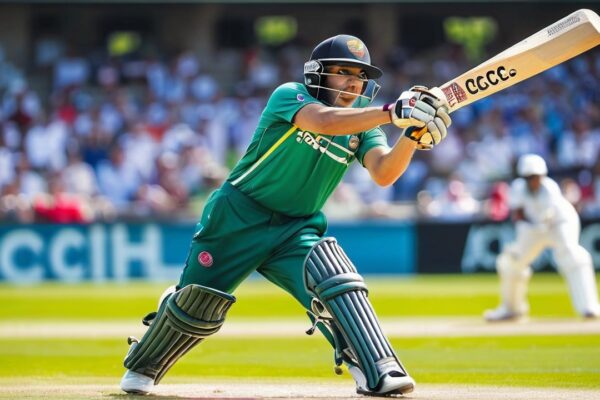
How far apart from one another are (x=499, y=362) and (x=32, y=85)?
1570 cm

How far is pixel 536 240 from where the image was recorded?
1174 cm

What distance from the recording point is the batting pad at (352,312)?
18.7ft

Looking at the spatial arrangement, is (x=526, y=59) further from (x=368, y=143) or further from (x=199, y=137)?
(x=199, y=137)

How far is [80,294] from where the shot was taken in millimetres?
15648

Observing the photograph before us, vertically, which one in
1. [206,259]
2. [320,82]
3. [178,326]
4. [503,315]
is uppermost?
[320,82]

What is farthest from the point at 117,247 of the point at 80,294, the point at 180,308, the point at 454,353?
the point at 180,308

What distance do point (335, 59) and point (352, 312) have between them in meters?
1.35

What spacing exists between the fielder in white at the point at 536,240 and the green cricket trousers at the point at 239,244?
5.80 m

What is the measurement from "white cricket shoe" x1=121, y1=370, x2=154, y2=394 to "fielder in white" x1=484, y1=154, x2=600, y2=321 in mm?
5861

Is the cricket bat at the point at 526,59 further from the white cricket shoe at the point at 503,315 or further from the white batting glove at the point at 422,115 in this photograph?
the white cricket shoe at the point at 503,315

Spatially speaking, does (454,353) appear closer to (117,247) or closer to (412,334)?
(412,334)

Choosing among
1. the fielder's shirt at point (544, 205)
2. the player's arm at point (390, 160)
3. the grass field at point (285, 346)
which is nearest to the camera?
the player's arm at point (390, 160)

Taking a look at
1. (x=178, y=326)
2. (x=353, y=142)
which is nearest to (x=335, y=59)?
(x=353, y=142)

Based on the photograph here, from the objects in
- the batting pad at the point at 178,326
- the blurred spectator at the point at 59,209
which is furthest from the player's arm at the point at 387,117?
the blurred spectator at the point at 59,209
